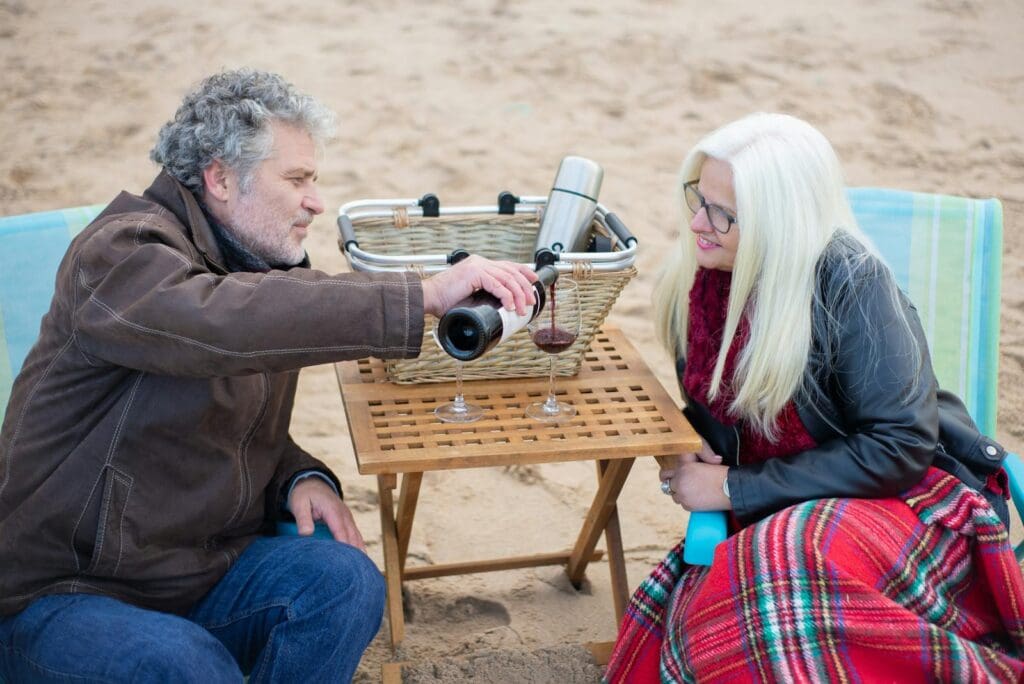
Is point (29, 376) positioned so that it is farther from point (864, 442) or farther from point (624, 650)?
point (864, 442)

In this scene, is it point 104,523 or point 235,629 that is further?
point 235,629

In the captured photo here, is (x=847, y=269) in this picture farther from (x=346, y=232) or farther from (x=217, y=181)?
(x=217, y=181)

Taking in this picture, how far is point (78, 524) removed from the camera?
7.23 ft

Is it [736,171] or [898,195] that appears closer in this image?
[736,171]

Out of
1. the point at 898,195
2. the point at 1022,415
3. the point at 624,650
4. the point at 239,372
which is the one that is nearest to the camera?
the point at 239,372

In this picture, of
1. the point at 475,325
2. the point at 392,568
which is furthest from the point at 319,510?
the point at 475,325

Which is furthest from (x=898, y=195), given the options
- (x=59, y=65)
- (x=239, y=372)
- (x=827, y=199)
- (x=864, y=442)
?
(x=59, y=65)

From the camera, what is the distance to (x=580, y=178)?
282 cm

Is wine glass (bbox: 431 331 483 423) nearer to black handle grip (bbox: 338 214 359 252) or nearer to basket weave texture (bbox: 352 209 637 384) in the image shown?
basket weave texture (bbox: 352 209 637 384)

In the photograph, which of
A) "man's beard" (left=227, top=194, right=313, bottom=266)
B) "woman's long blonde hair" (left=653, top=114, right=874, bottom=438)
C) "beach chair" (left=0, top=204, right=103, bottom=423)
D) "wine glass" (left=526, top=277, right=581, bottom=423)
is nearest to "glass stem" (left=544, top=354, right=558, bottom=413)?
"wine glass" (left=526, top=277, right=581, bottom=423)

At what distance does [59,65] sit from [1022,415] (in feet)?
18.9

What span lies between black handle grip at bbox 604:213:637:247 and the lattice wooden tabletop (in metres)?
0.32

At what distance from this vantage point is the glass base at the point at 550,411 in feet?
8.09

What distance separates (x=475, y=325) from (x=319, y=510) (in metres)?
0.74
